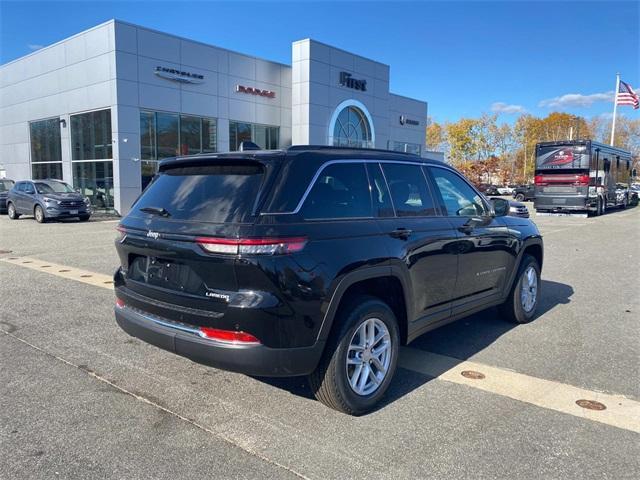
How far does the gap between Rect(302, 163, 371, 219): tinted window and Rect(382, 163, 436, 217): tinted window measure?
327 millimetres

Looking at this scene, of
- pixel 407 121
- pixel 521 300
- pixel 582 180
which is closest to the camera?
pixel 521 300

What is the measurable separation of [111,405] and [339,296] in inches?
73.1

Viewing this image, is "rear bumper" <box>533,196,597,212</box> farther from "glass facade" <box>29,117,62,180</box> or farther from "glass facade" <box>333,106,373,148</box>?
"glass facade" <box>29,117,62,180</box>

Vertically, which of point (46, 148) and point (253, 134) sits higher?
point (253, 134)

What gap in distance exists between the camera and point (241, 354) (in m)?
3.17

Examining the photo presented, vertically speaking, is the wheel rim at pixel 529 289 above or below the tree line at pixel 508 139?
below

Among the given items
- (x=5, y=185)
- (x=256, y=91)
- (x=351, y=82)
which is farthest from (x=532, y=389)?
(x=351, y=82)

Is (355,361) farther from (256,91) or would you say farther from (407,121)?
(407,121)

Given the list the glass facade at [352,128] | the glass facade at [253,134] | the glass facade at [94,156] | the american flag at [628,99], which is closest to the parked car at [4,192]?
the glass facade at [94,156]

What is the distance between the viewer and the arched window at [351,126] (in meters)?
29.0

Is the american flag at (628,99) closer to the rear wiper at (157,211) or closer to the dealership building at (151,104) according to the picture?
the dealership building at (151,104)

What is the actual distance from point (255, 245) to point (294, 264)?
0.27m

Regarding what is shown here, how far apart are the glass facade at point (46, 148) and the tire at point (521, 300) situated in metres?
26.0

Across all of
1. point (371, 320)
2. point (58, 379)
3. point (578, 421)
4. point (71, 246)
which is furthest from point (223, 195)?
point (71, 246)
